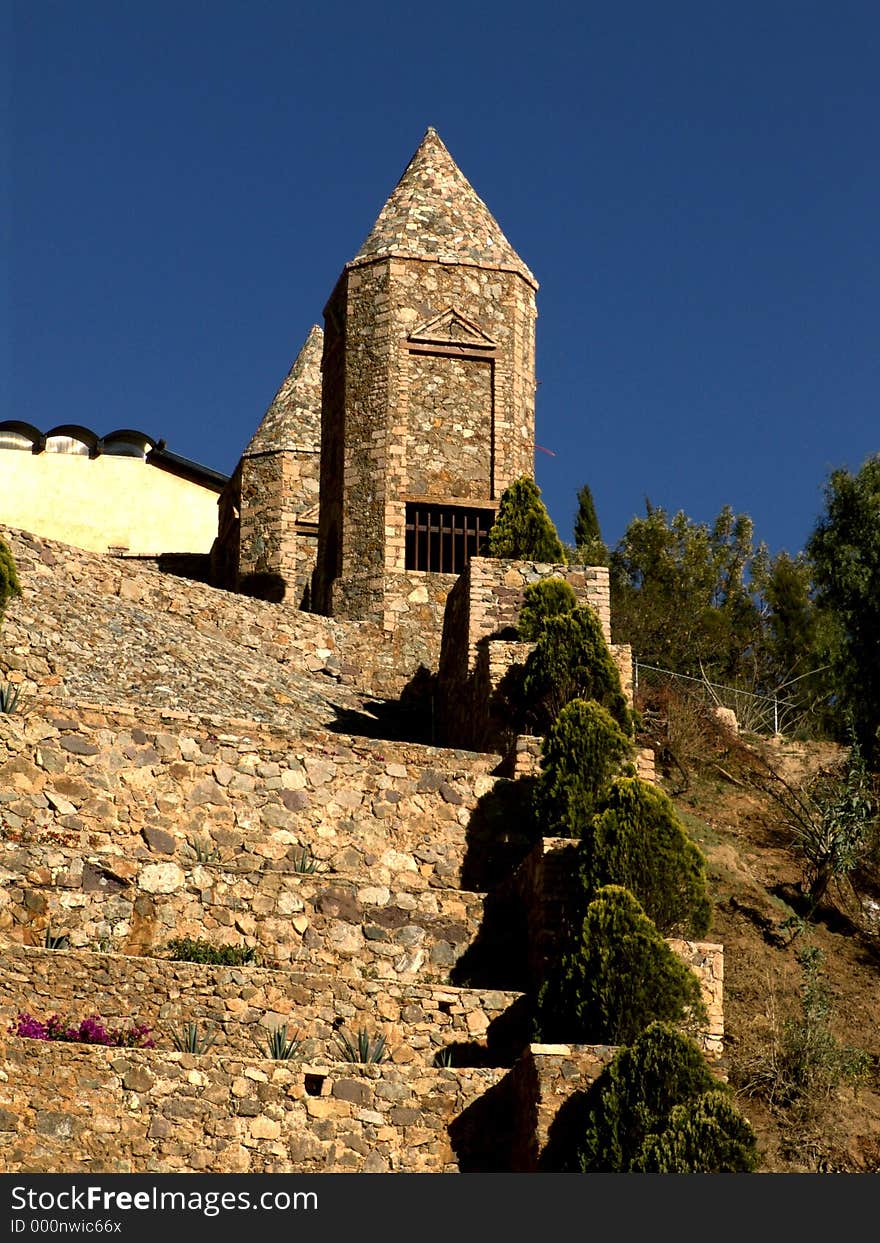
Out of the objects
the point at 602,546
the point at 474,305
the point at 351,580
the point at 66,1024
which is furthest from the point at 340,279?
the point at 66,1024

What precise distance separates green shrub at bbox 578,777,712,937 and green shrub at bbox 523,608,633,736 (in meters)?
3.86

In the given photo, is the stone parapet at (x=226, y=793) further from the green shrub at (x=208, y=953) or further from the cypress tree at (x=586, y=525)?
the cypress tree at (x=586, y=525)

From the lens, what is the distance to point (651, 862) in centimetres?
2242

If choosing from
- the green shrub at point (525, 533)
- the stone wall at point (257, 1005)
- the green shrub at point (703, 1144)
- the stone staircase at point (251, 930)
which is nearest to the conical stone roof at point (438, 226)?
the green shrub at point (525, 533)

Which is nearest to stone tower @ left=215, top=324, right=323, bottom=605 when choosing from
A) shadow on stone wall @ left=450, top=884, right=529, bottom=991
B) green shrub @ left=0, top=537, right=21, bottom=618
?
green shrub @ left=0, top=537, right=21, bottom=618

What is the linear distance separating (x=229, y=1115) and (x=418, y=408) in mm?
18636

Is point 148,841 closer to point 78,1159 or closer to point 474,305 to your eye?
point 78,1159

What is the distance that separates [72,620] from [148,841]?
21.4 ft

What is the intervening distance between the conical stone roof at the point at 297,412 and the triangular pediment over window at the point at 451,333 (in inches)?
247

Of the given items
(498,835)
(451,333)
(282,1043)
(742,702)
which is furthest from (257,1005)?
(742,702)

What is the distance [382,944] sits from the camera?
23.1 metres

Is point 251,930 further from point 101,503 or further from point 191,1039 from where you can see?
point 101,503

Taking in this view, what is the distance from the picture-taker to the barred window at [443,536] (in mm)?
35750

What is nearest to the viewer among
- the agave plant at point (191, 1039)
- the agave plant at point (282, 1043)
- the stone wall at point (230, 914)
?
the agave plant at point (191, 1039)
